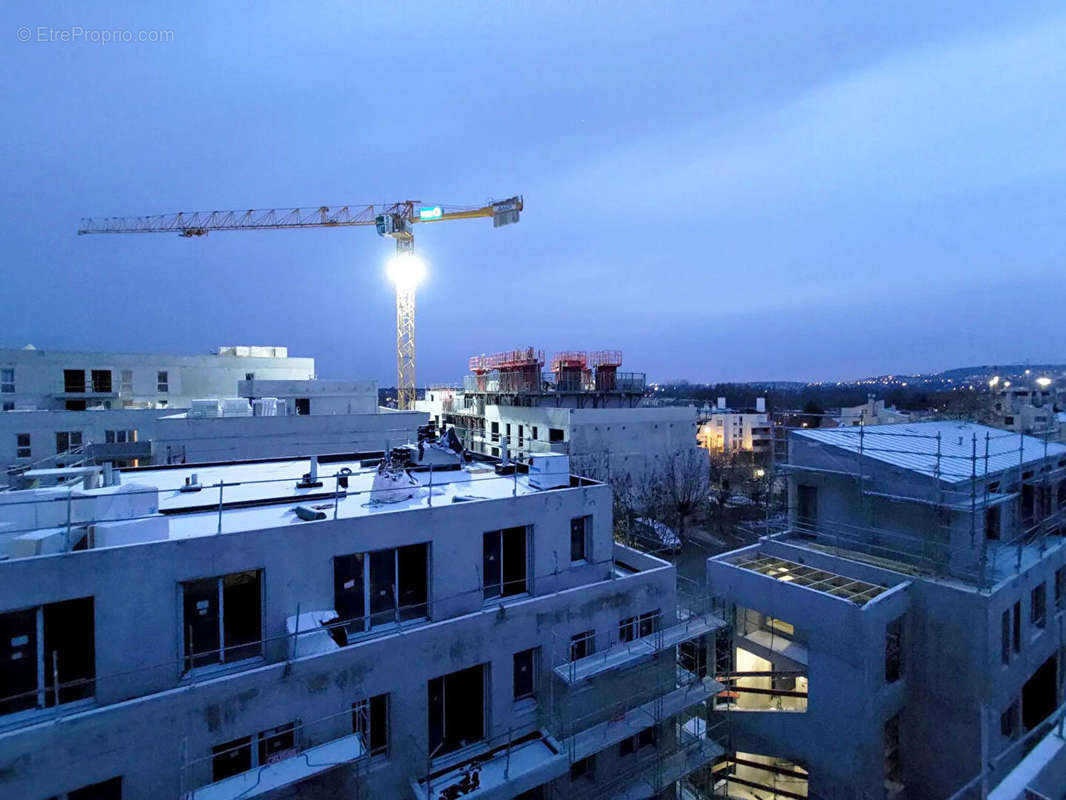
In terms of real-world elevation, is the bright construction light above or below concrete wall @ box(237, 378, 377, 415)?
above

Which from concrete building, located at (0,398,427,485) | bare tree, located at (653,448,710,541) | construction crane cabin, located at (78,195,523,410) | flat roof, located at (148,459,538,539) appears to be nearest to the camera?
flat roof, located at (148,459,538,539)

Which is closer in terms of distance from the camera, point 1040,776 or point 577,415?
point 1040,776

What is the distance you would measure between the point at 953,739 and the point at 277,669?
18.0 m

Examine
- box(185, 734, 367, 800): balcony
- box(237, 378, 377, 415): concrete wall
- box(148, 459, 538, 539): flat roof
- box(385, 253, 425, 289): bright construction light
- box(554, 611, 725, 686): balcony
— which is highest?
box(385, 253, 425, 289): bright construction light

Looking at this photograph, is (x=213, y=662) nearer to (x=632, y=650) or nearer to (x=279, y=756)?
(x=279, y=756)

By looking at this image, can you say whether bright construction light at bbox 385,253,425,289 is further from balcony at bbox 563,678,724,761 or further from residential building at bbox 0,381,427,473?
balcony at bbox 563,678,724,761

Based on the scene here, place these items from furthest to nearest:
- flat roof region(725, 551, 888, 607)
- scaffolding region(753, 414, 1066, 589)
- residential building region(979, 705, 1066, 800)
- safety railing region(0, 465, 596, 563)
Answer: scaffolding region(753, 414, 1066, 589)
flat roof region(725, 551, 888, 607)
safety railing region(0, 465, 596, 563)
residential building region(979, 705, 1066, 800)

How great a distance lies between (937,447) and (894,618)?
5914 millimetres

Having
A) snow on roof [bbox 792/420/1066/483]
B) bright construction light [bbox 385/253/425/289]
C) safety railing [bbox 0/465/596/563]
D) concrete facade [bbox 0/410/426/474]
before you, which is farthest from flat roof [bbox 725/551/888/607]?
bright construction light [bbox 385/253/425/289]

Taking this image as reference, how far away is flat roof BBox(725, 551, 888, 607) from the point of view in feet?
53.1

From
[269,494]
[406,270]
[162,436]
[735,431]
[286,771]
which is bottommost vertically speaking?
[735,431]

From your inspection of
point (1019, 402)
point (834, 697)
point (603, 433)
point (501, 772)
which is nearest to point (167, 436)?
point (501, 772)

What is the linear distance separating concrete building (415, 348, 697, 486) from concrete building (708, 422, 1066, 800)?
17.7 m

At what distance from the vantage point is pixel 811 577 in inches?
701
